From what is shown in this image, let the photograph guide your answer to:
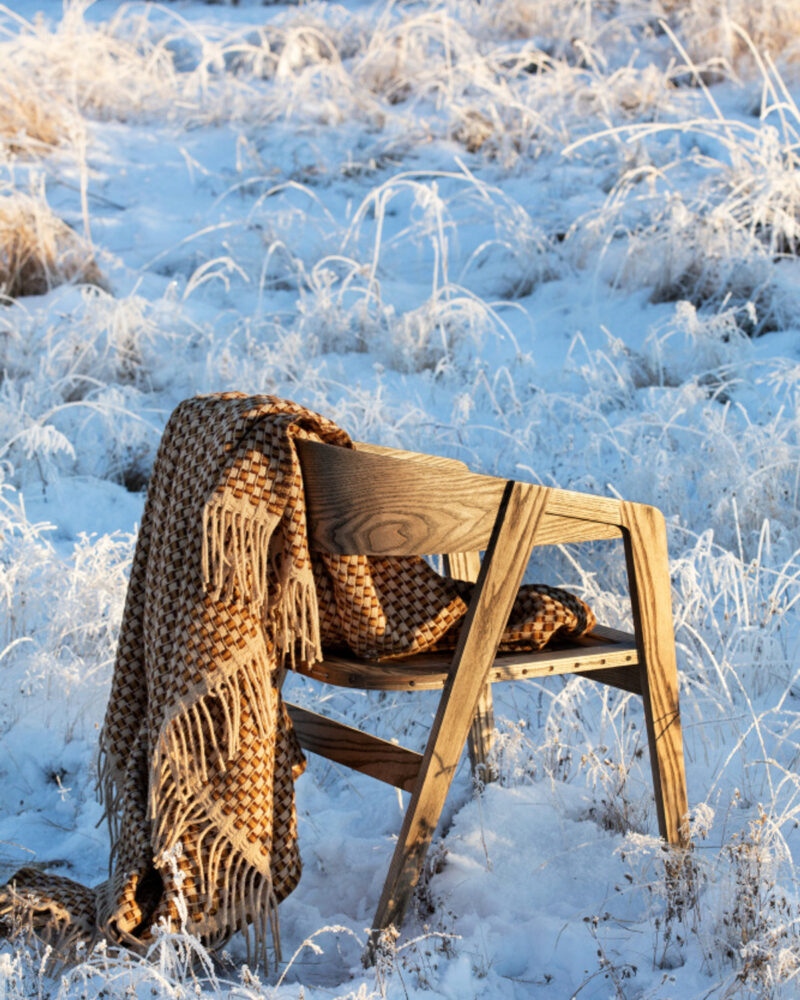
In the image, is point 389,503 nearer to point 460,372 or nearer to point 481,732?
point 481,732

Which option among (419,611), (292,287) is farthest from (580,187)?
(419,611)

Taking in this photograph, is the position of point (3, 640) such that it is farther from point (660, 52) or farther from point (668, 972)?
point (660, 52)

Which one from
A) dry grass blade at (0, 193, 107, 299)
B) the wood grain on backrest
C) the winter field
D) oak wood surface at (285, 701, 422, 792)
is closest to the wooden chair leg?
the winter field

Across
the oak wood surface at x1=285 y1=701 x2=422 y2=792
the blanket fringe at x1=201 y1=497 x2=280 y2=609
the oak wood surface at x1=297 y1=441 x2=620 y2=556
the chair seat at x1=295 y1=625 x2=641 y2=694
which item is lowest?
the oak wood surface at x1=285 y1=701 x2=422 y2=792

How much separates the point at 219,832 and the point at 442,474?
76 cm

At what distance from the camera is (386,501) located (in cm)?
183

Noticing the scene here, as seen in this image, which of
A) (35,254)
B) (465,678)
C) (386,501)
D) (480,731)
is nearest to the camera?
(386,501)

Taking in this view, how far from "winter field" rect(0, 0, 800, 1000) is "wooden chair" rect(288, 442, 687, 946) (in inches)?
8.8

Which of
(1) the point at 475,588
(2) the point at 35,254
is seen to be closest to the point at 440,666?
(1) the point at 475,588

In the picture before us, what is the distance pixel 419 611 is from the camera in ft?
7.00

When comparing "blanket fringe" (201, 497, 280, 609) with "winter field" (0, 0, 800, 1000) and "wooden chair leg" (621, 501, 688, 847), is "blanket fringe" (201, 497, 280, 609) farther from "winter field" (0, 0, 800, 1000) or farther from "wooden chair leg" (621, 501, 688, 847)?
"wooden chair leg" (621, 501, 688, 847)

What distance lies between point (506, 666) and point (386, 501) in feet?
1.36

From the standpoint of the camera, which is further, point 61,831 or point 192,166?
point 192,166

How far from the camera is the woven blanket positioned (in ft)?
6.09
